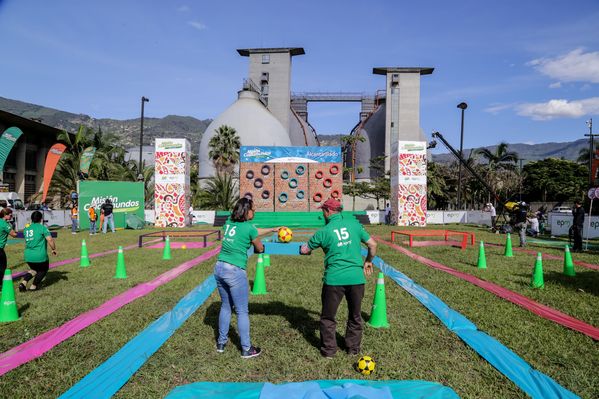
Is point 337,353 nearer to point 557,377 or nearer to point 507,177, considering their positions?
point 557,377

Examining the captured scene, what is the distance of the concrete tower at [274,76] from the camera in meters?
65.1

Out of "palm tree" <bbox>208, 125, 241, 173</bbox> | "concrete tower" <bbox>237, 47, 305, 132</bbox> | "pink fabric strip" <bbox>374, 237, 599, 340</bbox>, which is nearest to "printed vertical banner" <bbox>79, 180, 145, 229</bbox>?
"palm tree" <bbox>208, 125, 241, 173</bbox>

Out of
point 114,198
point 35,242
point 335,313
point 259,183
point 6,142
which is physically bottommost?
point 335,313

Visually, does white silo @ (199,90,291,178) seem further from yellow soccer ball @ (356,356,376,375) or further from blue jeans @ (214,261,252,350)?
yellow soccer ball @ (356,356,376,375)

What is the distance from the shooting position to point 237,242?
4.84m

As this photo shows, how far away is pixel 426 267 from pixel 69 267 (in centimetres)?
1034

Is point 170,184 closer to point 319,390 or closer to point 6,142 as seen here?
point 6,142

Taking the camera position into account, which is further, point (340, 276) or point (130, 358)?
point (130, 358)

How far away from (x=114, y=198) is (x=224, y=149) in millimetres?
19621

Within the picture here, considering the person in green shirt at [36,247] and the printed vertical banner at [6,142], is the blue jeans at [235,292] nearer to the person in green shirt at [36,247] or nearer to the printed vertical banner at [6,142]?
the person in green shirt at [36,247]

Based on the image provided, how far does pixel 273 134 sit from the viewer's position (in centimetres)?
5703

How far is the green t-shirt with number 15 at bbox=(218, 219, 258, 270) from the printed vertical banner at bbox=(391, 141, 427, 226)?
28.2 meters

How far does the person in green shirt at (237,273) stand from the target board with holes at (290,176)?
103 feet

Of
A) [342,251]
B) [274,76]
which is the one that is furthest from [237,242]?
[274,76]
